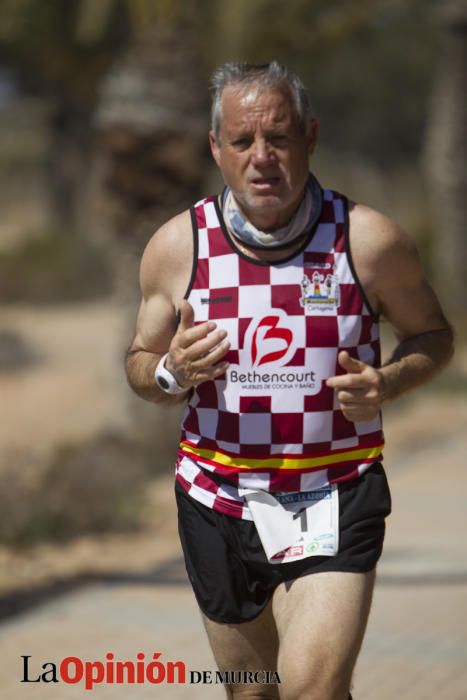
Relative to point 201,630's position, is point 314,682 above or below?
above

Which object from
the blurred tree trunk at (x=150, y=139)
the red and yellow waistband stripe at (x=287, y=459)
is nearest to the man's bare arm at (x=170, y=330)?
the red and yellow waistband stripe at (x=287, y=459)

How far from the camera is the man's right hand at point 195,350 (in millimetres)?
3613

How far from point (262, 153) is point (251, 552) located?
1.06 m

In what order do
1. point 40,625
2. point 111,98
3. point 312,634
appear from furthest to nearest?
point 111,98 → point 40,625 → point 312,634

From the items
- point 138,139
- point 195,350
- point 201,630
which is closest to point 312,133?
point 195,350

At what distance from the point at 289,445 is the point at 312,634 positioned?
19.5 inches

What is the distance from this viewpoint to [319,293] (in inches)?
145

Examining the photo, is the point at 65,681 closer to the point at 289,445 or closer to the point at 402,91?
the point at 289,445

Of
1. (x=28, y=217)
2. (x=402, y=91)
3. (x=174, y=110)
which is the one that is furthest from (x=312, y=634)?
(x=28, y=217)

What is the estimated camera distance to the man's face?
3709 millimetres

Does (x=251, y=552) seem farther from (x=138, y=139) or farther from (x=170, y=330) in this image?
(x=138, y=139)

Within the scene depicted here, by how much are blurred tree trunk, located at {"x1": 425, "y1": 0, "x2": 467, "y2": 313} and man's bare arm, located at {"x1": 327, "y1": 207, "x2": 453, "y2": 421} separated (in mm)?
15245

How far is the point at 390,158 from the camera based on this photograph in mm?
42906

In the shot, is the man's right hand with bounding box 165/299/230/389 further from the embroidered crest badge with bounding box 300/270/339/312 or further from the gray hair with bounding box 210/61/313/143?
the gray hair with bounding box 210/61/313/143
